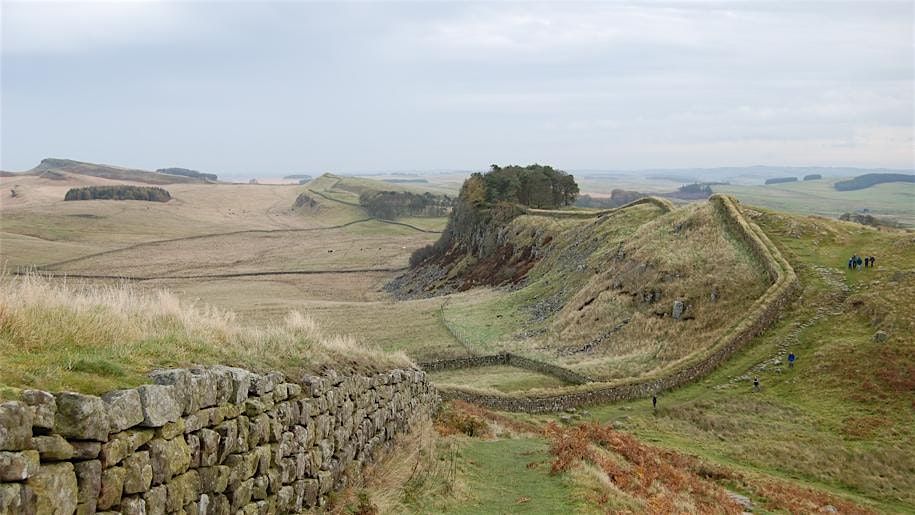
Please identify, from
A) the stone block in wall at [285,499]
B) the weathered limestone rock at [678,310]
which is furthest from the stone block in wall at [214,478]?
the weathered limestone rock at [678,310]

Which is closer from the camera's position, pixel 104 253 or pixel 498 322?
pixel 498 322

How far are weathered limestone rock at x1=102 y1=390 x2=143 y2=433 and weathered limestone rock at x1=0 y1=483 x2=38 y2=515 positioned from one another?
108 centimetres

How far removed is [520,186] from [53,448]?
106414 millimetres

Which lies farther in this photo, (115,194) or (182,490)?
(115,194)

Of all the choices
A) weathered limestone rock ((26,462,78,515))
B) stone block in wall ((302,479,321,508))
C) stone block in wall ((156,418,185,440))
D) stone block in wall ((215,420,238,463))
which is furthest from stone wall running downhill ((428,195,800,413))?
weathered limestone rock ((26,462,78,515))

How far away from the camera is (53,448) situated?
683cm

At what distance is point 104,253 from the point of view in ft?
390

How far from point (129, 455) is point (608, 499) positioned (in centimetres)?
1072

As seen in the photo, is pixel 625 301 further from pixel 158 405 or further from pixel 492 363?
pixel 158 405

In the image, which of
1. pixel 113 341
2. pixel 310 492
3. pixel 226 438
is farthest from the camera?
pixel 310 492

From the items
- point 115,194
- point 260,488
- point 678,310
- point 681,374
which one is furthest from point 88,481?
point 115,194

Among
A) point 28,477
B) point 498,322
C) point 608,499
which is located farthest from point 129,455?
point 498,322

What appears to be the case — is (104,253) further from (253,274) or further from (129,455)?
(129,455)

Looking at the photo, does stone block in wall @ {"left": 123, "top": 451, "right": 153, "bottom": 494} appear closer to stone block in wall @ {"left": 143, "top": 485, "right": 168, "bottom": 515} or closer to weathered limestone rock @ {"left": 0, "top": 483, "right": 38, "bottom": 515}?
stone block in wall @ {"left": 143, "top": 485, "right": 168, "bottom": 515}
